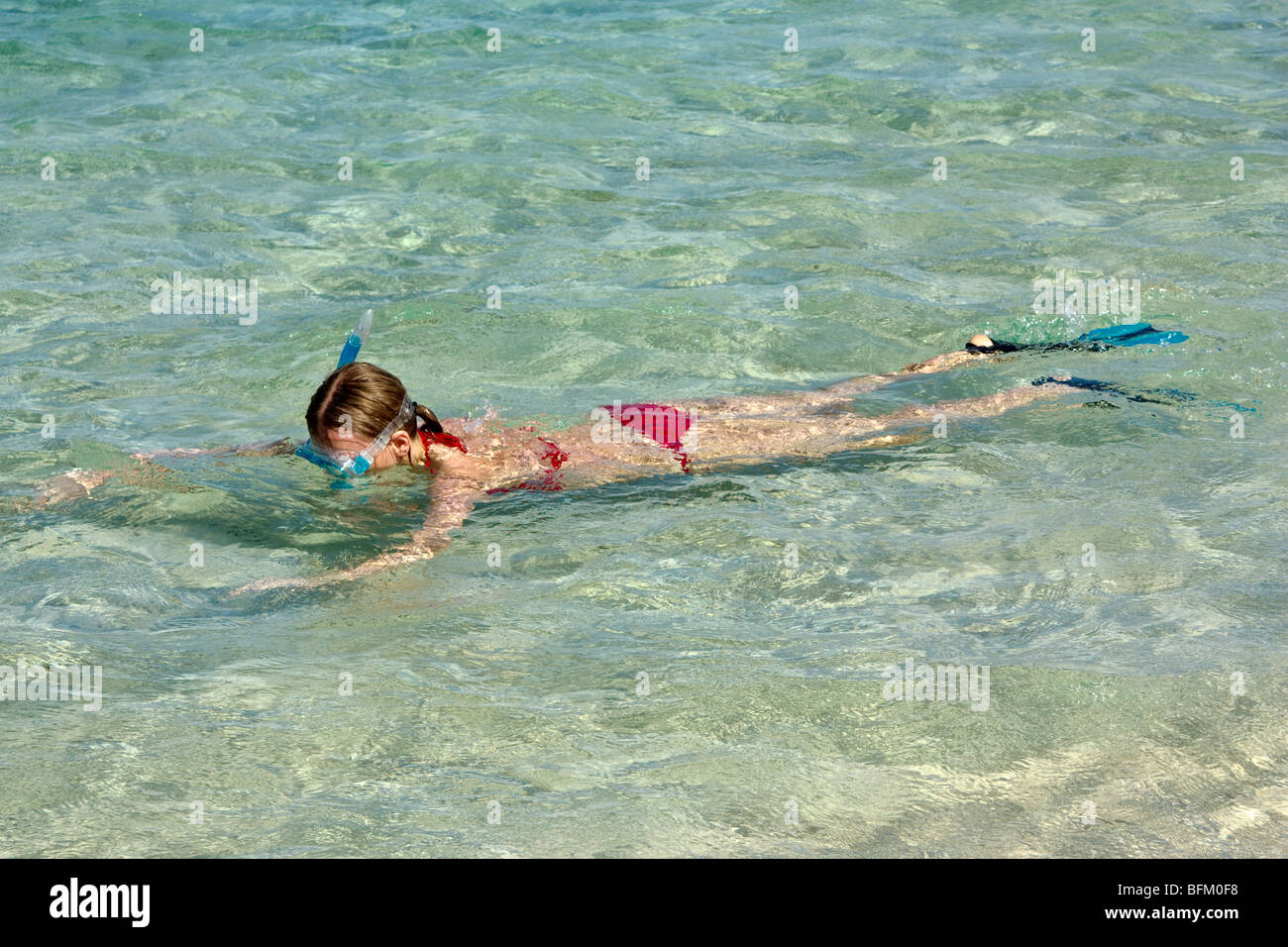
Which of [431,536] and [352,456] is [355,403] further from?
[431,536]

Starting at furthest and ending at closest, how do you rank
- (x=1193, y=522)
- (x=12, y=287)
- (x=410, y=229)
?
(x=410, y=229) < (x=12, y=287) < (x=1193, y=522)

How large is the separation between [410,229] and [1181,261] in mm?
5664

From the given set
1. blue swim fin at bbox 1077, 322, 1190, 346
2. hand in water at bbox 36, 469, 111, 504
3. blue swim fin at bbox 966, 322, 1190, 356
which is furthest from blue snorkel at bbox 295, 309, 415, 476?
blue swim fin at bbox 1077, 322, 1190, 346

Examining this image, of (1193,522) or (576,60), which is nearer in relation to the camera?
(1193,522)

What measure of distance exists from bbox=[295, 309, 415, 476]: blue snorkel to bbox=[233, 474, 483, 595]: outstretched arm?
36 cm

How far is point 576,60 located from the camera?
14.2 meters

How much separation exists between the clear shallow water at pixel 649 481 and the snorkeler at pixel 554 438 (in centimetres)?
16

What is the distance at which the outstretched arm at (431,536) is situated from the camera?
5.01 m

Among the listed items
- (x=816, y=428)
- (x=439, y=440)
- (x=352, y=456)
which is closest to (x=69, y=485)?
(x=352, y=456)

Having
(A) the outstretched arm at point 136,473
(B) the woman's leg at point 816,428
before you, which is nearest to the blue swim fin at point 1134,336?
(B) the woman's leg at point 816,428

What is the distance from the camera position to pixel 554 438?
632 centimetres

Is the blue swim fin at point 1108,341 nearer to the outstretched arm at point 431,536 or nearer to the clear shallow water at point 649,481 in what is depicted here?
the clear shallow water at point 649,481
